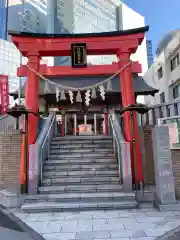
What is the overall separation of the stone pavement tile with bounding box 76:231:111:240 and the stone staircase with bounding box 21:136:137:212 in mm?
1675

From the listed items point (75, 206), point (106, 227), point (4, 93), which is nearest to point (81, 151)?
point (75, 206)

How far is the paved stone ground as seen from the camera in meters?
4.49

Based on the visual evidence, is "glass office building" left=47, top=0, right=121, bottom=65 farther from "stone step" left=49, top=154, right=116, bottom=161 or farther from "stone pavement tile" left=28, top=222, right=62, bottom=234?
"stone pavement tile" left=28, top=222, right=62, bottom=234

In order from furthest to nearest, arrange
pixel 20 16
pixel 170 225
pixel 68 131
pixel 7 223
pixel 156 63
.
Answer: pixel 20 16 → pixel 156 63 → pixel 68 131 → pixel 7 223 → pixel 170 225

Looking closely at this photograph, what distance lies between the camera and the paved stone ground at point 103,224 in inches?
177

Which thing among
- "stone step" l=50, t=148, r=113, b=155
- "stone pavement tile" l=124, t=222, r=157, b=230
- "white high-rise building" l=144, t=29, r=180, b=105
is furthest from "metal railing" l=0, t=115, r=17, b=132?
"white high-rise building" l=144, t=29, r=180, b=105

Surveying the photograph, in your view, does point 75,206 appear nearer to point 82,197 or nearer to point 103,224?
point 82,197

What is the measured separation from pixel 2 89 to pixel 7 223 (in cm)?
1094

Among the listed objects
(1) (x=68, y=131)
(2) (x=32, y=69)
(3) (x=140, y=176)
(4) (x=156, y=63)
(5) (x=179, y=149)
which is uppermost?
(4) (x=156, y=63)

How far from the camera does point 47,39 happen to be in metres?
8.62

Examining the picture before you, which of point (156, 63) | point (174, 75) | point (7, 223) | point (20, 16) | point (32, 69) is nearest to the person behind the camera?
point (7, 223)

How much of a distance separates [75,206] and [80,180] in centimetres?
131

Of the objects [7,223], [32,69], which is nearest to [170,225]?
[7,223]

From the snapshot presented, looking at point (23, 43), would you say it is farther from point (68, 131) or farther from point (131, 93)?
point (68, 131)
